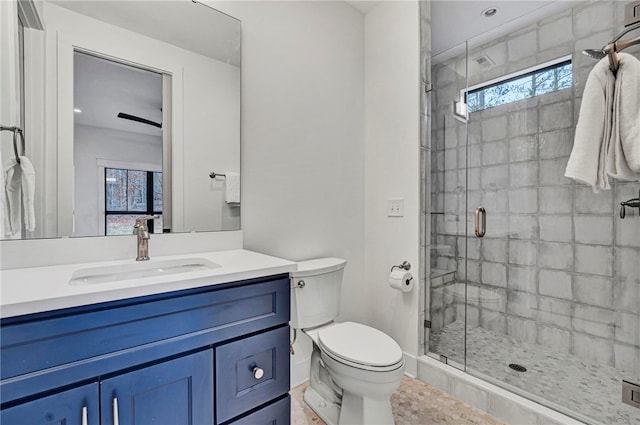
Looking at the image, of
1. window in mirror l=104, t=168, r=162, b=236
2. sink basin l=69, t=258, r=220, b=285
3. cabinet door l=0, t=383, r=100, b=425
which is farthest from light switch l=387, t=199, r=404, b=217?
cabinet door l=0, t=383, r=100, b=425

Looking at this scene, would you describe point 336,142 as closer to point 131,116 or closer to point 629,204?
point 131,116

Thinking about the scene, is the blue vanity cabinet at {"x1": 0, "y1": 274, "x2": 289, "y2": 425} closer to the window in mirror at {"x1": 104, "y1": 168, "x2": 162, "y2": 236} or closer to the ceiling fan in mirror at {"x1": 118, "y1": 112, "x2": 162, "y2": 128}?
the window in mirror at {"x1": 104, "y1": 168, "x2": 162, "y2": 236}

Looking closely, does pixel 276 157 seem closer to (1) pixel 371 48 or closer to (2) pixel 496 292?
(1) pixel 371 48

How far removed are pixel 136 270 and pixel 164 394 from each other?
506mm

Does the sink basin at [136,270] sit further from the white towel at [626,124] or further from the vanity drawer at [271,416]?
the white towel at [626,124]

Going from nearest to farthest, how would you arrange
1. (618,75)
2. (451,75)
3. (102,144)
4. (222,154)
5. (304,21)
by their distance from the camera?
(102,144)
(618,75)
(222,154)
(304,21)
(451,75)

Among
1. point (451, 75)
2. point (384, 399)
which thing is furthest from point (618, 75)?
point (384, 399)

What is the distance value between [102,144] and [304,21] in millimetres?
1396

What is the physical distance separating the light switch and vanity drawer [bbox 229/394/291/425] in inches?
51.1

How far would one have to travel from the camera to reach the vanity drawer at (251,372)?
0.96m

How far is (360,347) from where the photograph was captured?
4.54 feet

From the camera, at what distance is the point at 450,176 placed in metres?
2.10

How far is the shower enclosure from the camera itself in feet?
5.58

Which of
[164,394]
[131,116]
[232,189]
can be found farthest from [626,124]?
[131,116]
